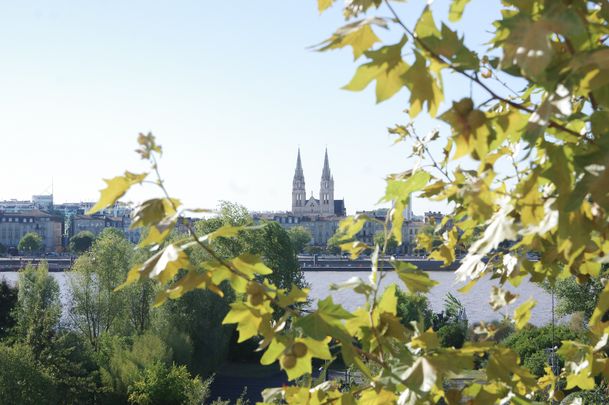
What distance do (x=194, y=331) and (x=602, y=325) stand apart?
17779 mm

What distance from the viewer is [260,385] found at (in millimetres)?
19266

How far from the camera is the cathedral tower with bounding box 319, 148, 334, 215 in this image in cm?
9588

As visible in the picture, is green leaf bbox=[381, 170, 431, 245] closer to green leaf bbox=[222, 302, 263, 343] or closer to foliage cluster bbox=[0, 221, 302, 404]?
green leaf bbox=[222, 302, 263, 343]

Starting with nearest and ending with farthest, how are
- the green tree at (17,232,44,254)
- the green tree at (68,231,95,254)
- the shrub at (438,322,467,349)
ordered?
the shrub at (438,322,467,349) → the green tree at (68,231,95,254) → the green tree at (17,232,44,254)

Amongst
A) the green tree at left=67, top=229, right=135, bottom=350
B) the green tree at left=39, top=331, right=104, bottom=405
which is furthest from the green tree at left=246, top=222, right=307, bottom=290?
the green tree at left=39, top=331, right=104, bottom=405

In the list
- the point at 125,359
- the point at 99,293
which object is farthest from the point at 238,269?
the point at 99,293

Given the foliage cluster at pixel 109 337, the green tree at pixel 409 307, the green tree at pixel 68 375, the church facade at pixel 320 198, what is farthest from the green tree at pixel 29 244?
the green tree at pixel 68 375

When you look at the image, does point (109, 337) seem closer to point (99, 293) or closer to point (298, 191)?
point (99, 293)

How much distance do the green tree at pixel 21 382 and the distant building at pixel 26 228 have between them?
7636cm

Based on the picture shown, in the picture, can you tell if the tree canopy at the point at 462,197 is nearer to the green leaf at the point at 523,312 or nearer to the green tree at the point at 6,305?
the green leaf at the point at 523,312

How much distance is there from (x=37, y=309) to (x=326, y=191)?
81709 mm

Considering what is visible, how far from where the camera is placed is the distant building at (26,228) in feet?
283

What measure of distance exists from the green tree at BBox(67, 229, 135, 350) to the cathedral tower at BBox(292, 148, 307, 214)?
244 ft

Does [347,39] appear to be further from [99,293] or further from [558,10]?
[99,293]
